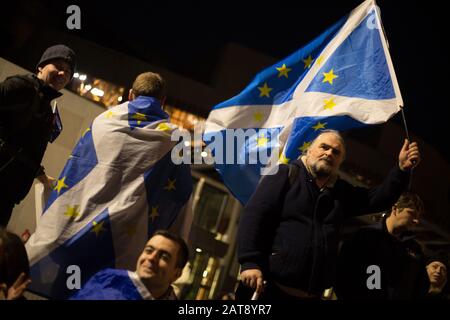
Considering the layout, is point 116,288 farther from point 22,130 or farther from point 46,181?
point 46,181

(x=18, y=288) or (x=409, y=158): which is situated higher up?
(x=409, y=158)

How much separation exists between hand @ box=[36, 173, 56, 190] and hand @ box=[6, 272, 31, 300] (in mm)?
1732

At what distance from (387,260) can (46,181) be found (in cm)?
268

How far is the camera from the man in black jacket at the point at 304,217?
402 centimetres

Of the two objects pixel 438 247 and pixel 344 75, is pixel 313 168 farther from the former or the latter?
pixel 438 247

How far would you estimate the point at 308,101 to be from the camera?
547cm

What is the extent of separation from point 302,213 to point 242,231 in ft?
1.43

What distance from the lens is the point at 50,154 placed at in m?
5.54

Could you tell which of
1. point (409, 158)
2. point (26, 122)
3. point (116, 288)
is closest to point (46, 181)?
point (26, 122)

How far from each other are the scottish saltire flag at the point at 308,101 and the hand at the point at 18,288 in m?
2.38

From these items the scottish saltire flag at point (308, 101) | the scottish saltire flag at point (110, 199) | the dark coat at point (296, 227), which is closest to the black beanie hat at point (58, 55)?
the scottish saltire flag at point (110, 199)

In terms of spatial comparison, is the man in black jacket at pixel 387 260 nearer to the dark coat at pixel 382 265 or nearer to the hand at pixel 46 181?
the dark coat at pixel 382 265

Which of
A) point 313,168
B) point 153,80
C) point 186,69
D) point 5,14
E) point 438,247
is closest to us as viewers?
point 313,168
